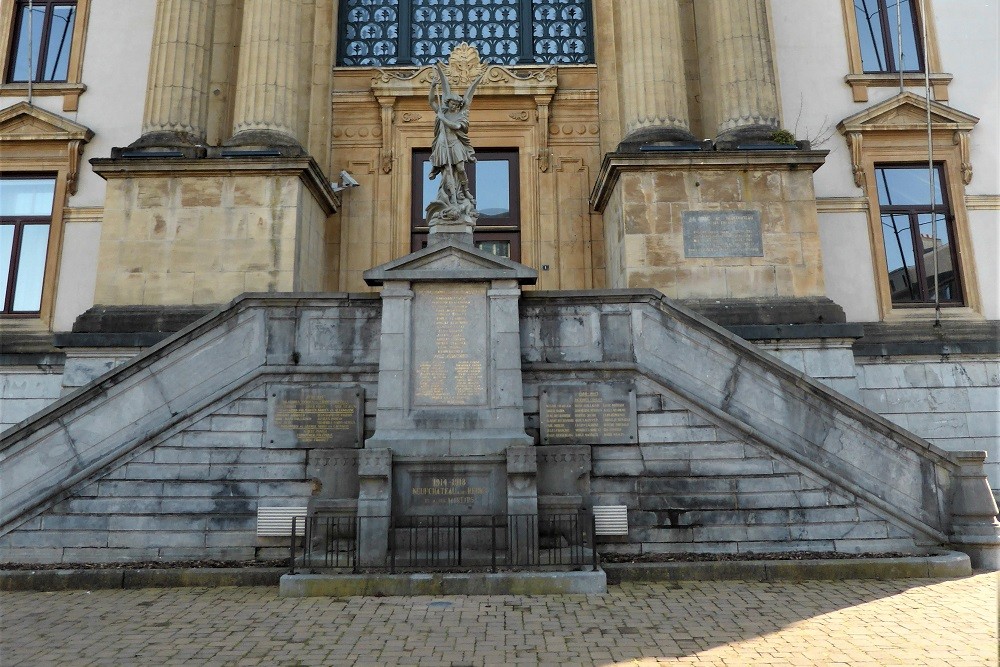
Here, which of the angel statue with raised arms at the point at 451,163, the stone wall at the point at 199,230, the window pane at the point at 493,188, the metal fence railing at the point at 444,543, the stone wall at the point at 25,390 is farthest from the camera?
the window pane at the point at 493,188

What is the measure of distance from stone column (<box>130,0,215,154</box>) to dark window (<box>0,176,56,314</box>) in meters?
4.09

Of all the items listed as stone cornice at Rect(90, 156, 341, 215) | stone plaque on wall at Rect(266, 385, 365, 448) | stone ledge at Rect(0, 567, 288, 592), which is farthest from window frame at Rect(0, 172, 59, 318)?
stone ledge at Rect(0, 567, 288, 592)

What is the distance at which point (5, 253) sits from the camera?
17.1 meters

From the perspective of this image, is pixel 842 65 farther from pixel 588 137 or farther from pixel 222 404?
pixel 222 404

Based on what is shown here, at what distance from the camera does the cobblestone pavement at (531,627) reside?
643 cm

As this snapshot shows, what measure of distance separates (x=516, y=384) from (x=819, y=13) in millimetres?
13406

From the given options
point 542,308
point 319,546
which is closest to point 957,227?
point 542,308

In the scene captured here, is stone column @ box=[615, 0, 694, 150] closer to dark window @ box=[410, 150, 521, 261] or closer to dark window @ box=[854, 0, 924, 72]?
dark window @ box=[410, 150, 521, 261]

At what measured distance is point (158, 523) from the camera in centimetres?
991

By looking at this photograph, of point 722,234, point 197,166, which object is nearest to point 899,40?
point 722,234

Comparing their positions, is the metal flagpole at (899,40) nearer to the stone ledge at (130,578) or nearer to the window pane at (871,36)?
the window pane at (871,36)

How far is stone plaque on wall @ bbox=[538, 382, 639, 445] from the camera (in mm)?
10539

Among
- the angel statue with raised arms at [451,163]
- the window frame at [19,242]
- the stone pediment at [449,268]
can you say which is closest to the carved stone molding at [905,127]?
the angel statue with raised arms at [451,163]

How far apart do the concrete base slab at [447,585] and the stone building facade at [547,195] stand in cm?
197
